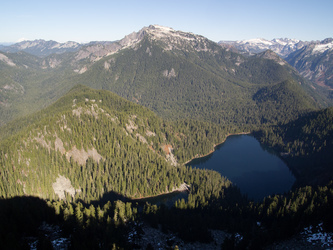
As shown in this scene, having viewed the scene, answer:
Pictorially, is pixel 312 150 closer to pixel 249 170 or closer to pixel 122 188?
pixel 249 170

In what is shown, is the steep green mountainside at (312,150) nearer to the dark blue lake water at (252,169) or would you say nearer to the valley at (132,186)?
the valley at (132,186)

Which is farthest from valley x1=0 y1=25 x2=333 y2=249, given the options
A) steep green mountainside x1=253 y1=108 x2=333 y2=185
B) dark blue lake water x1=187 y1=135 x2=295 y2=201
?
dark blue lake water x1=187 y1=135 x2=295 y2=201

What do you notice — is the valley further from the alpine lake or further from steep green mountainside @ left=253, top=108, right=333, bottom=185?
the alpine lake

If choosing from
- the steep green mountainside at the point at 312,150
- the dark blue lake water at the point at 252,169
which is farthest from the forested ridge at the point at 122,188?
the dark blue lake water at the point at 252,169

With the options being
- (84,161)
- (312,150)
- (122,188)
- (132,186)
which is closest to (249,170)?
(312,150)

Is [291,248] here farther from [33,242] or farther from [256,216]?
[33,242]

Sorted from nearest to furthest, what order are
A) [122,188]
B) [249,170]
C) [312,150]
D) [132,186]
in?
[122,188] < [132,186] < [249,170] < [312,150]
